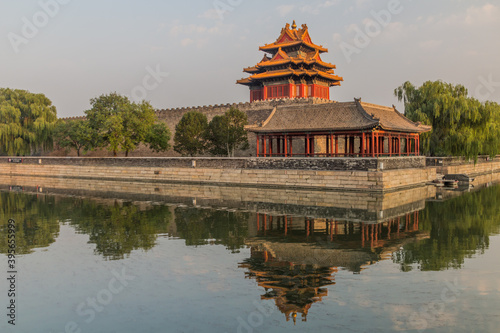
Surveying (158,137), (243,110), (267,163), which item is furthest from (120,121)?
(267,163)

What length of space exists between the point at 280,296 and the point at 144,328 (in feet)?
7.30

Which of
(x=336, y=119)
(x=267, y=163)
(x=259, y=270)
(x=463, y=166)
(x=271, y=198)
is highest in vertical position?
(x=336, y=119)

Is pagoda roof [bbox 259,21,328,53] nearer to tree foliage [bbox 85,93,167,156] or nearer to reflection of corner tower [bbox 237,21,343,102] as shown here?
reflection of corner tower [bbox 237,21,343,102]

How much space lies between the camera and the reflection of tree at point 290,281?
6926 millimetres

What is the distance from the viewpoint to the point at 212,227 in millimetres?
13547

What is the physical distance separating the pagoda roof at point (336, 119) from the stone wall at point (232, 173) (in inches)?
84.5

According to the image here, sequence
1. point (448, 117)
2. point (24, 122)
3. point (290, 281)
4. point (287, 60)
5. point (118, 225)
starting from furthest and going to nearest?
point (24, 122) → point (287, 60) → point (448, 117) → point (118, 225) → point (290, 281)

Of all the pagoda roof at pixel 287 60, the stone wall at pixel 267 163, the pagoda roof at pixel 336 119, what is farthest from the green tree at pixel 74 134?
the pagoda roof at pixel 287 60

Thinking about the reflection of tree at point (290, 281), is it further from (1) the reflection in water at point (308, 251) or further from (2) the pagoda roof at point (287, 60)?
(2) the pagoda roof at point (287, 60)

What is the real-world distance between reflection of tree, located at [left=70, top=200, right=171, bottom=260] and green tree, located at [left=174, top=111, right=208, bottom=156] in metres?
11.6

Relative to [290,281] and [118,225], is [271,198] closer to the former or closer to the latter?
[118,225]

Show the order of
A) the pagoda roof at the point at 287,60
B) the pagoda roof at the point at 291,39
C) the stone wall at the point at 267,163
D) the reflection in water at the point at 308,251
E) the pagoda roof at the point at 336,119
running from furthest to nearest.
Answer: the pagoda roof at the point at 291,39 < the pagoda roof at the point at 287,60 < the pagoda roof at the point at 336,119 < the stone wall at the point at 267,163 < the reflection in water at the point at 308,251

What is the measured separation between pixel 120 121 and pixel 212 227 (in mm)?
19534

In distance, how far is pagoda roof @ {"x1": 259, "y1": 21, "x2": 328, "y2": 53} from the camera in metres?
37.6
